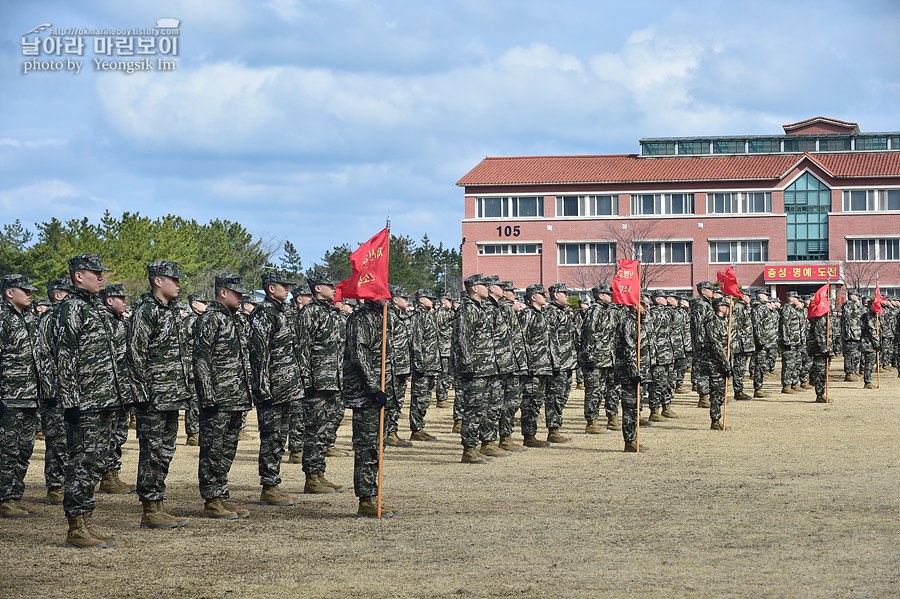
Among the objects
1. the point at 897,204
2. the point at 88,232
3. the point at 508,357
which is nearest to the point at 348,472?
the point at 508,357

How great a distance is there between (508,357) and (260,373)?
443 cm

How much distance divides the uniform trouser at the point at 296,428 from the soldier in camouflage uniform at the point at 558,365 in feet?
12.7

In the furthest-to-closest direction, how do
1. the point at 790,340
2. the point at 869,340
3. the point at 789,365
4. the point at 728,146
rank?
the point at 728,146 < the point at 869,340 < the point at 789,365 < the point at 790,340

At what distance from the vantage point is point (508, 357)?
14.6 m

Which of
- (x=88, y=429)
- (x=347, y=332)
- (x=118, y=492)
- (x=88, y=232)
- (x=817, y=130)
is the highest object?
(x=817, y=130)

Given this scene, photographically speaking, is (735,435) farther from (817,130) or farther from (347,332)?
(817,130)

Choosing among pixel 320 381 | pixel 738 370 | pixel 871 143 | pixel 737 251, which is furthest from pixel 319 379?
pixel 871 143

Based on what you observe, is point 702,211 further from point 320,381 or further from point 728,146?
point 320,381

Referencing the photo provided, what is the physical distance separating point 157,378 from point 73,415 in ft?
3.04

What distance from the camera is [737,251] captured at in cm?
7156

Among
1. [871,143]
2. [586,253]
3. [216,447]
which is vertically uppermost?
[871,143]

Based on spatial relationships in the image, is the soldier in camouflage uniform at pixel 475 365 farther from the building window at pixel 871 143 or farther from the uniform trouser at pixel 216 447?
the building window at pixel 871 143

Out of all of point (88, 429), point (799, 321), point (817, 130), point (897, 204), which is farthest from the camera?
point (817, 130)

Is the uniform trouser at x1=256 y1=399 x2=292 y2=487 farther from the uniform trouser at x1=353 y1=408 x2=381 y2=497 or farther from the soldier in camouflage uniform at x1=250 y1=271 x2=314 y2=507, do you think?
the uniform trouser at x1=353 y1=408 x2=381 y2=497
